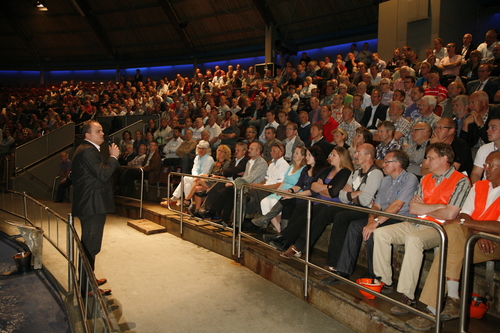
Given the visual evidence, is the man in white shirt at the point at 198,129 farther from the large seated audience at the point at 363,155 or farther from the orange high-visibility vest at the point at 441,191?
the orange high-visibility vest at the point at 441,191

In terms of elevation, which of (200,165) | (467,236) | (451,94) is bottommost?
(467,236)

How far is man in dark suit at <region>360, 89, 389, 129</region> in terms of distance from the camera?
6.44 m

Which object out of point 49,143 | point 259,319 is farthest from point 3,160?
point 259,319

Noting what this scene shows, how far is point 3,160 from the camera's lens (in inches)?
488

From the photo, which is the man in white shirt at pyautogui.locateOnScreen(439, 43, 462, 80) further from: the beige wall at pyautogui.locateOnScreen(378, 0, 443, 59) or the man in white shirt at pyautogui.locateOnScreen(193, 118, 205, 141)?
the man in white shirt at pyautogui.locateOnScreen(193, 118, 205, 141)

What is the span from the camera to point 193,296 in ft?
12.5

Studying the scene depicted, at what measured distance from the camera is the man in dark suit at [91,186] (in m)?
3.69

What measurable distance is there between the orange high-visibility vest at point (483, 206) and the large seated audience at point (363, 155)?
0.01 m

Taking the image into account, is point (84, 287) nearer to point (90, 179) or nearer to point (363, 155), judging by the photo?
point (90, 179)

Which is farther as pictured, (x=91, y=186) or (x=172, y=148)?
(x=172, y=148)

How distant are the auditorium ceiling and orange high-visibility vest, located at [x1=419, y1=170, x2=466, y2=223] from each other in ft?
35.7

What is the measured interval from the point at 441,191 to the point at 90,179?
131 inches

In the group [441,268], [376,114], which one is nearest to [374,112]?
[376,114]

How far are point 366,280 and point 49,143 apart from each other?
38.8 ft
